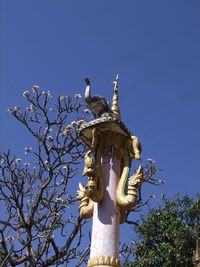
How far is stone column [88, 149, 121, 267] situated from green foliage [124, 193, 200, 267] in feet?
31.7

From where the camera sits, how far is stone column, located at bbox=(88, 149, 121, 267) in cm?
469

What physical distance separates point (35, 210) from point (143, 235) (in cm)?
677

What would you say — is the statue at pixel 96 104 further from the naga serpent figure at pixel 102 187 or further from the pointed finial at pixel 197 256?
the pointed finial at pixel 197 256

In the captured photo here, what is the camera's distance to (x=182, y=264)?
47.9 feet

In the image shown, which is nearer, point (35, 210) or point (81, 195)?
point (81, 195)

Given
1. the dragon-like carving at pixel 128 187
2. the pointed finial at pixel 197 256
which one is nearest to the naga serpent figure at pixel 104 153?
the dragon-like carving at pixel 128 187

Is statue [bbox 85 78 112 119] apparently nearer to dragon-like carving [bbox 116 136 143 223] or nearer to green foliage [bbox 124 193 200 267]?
dragon-like carving [bbox 116 136 143 223]

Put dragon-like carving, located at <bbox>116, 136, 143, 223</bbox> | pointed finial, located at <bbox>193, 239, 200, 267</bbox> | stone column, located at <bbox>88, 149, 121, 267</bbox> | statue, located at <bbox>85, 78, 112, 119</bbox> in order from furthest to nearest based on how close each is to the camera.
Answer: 1. pointed finial, located at <bbox>193, 239, 200, 267</bbox>
2. statue, located at <bbox>85, 78, 112, 119</bbox>
3. dragon-like carving, located at <bbox>116, 136, 143, 223</bbox>
4. stone column, located at <bbox>88, 149, 121, 267</bbox>

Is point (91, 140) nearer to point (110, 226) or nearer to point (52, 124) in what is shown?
point (110, 226)

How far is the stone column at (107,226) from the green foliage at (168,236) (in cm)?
966

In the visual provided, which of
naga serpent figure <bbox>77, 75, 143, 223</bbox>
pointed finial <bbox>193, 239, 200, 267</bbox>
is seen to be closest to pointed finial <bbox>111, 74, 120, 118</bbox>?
naga serpent figure <bbox>77, 75, 143, 223</bbox>

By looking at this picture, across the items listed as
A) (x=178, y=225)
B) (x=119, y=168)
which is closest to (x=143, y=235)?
(x=178, y=225)

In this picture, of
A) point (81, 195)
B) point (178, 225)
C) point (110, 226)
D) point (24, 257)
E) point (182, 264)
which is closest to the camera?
point (110, 226)

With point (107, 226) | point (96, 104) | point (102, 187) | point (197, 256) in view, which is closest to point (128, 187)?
point (102, 187)
